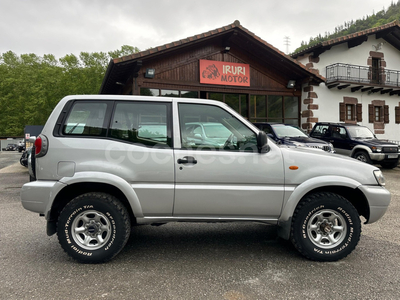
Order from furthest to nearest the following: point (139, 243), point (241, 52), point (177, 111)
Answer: point (241, 52) → point (139, 243) → point (177, 111)

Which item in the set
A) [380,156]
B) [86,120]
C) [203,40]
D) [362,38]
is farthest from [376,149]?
[362,38]

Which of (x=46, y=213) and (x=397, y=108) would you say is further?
(x=397, y=108)

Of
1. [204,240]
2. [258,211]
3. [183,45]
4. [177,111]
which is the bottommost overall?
[204,240]

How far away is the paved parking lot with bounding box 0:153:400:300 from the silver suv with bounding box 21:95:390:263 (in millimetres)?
269

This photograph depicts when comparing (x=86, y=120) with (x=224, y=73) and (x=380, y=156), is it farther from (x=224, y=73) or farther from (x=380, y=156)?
(x=224, y=73)

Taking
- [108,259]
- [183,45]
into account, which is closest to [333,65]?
[183,45]

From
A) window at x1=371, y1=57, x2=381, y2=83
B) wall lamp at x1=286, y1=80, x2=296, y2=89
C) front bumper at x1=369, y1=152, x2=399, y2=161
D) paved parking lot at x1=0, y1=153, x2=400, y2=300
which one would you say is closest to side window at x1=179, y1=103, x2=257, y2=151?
paved parking lot at x1=0, y1=153, x2=400, y2=300

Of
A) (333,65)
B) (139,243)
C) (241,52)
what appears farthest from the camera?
(333,65)

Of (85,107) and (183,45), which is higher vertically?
(183,45)

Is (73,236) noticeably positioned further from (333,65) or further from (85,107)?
(333,65)

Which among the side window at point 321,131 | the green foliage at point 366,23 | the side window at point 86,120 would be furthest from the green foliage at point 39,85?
the side window at point 86,120

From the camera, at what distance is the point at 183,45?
1304cm

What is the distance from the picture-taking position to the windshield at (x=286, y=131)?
34.1ft

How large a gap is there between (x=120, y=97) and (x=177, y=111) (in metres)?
0.69
